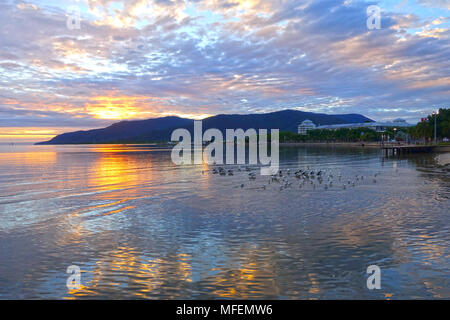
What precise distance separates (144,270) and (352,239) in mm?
9005

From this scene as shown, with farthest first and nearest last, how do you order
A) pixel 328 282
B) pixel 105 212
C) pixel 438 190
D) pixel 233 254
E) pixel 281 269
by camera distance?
pixel 438 190
pixel 105 212
pixel 233 254
pixel 281 269
pixel 328 282

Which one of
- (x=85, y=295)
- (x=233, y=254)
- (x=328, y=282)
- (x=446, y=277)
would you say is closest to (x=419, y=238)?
Answer: (x=446, y=277)

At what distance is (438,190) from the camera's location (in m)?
29.0

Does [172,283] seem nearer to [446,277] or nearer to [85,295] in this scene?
[85,295]

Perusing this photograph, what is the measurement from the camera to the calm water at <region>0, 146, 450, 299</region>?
10672 millimetres

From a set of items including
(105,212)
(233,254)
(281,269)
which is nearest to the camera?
(281,269)

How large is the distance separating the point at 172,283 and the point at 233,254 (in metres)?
3.32

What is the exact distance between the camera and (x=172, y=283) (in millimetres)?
10992

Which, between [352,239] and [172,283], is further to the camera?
[352,239]

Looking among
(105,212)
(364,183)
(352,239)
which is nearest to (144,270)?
(352,239)

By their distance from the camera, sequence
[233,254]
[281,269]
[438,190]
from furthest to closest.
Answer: [438,190] → [233,254] → [281,269]

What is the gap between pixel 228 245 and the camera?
1483 centimetres

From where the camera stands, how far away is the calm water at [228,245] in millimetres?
10672
